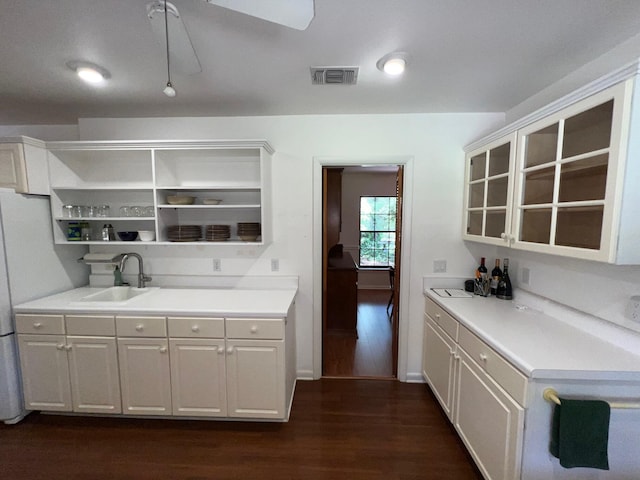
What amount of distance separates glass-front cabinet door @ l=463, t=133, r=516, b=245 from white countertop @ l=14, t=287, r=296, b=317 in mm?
1613

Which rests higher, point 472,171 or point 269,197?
point 472,171

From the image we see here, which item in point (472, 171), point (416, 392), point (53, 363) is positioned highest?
point (472, 171)

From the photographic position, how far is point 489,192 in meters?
2.01

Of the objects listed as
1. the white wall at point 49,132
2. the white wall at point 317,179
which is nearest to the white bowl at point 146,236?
the white wall at point 317,179

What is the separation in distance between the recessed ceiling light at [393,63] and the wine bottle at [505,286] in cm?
168

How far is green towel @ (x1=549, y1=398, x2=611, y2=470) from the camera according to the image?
3.70ft

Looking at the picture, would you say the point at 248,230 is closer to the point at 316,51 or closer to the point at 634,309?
the point at 316,51

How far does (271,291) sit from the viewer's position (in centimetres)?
238

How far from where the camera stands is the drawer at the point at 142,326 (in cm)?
190

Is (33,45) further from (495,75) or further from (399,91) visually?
(495,75)

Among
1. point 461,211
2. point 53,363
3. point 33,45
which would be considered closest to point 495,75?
point 461,211

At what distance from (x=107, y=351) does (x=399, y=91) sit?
9.33 ft

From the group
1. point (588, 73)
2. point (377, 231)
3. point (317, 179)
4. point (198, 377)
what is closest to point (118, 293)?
point (198, 377)

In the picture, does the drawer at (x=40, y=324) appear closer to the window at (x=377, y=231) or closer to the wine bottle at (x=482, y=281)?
the wine bottle at (x=482, y=281)
